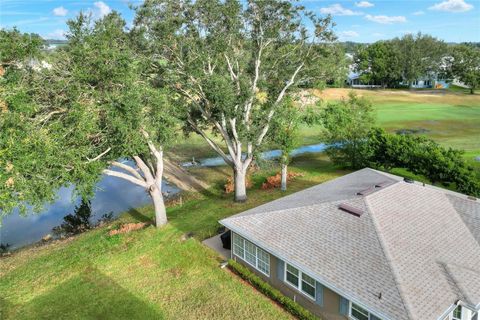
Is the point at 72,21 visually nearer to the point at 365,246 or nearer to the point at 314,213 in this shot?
the point at 314,213

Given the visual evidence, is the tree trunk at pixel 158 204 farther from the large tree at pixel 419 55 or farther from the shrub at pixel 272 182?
the large tree at pixel 419 55

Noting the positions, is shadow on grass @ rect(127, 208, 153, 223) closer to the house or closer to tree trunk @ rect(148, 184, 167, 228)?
tree trunk @ rect(148, 184, 167, 228)

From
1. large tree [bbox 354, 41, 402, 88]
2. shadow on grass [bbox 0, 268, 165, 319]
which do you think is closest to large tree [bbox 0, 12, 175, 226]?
shadow on grass [bbox 0, 268, 165, 319]

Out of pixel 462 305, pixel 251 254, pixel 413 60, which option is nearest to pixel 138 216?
pixel 251 254

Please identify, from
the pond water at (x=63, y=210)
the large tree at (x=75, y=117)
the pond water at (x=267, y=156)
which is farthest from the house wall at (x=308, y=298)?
the pond water at (x=267, y=156)

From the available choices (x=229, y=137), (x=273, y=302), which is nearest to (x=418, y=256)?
(x=273, y=302)

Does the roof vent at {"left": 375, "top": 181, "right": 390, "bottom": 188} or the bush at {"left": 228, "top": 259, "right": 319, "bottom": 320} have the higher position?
the roof vent at {"left": 375, "top": 181, "right": 390, "bottom": 188}
